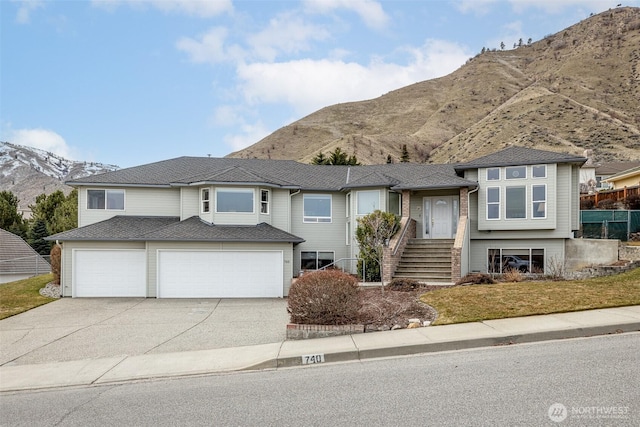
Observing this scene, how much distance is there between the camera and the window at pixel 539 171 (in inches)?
714

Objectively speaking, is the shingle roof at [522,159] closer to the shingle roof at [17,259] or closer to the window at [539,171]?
the window at [539,171]

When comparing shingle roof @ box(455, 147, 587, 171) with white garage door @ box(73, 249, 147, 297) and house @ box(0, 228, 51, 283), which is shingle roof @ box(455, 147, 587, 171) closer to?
white garage door @ box(73, 249, 147, 297)

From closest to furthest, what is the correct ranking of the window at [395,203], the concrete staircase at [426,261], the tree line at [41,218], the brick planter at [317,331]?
the brick planter at [317,331] < the concrete staircase at [426,261] < the window at [395,203] < the tree line at [41,218]

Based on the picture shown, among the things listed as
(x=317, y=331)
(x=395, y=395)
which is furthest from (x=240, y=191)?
(x=395, y=395)

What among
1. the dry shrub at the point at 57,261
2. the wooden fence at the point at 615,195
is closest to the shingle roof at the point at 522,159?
the wooden fence at the point at 615,195

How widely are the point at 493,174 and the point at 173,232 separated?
14.9 meters

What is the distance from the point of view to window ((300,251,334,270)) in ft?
68.5

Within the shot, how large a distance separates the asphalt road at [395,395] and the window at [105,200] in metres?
14.8

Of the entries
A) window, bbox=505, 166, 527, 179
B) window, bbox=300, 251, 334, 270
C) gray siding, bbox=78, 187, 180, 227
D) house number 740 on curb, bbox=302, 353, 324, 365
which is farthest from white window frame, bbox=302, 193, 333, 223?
house number 740 on curb, bbox=302, 353, 324, 365

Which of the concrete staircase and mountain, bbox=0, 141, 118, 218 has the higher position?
mountain, bbox=0, 141, 118, 218

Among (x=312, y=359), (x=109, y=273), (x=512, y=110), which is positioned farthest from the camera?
(x=512, y=110)

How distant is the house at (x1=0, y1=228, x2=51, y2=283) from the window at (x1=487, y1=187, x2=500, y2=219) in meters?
29.1

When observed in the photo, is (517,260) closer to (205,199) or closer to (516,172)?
(516,172)

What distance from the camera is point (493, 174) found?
62.2 ft
